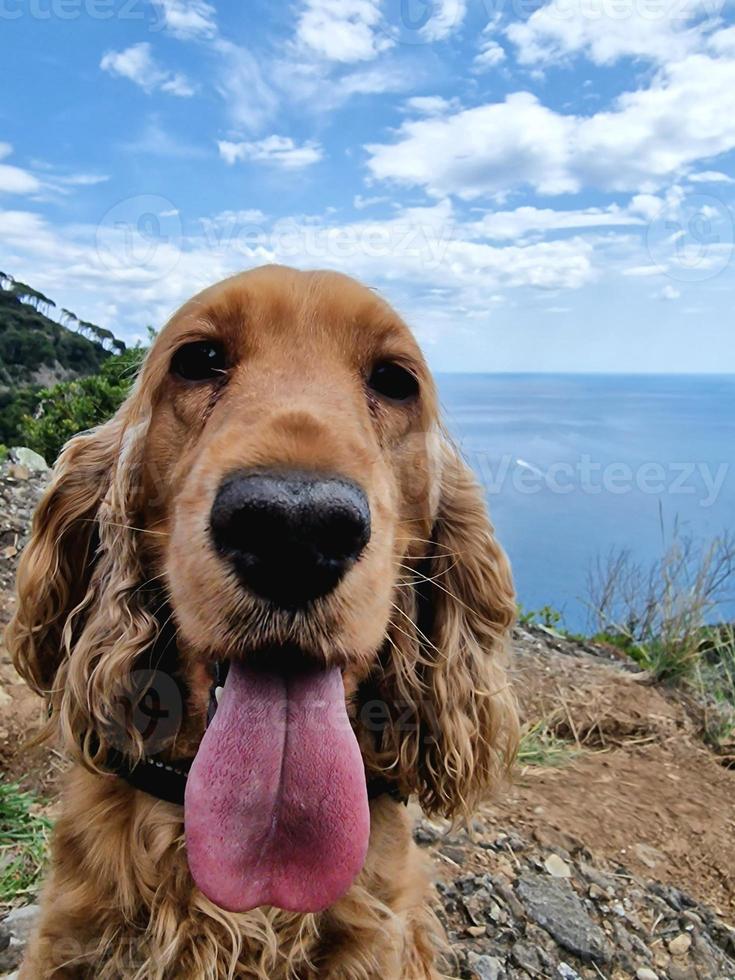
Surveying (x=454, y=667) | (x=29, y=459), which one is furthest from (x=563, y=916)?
(x=29, y=459)

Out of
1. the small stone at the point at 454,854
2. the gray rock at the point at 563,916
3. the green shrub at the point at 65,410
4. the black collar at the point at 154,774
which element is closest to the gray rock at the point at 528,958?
the gray rock at the point at 563,916

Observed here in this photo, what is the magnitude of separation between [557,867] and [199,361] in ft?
8.49

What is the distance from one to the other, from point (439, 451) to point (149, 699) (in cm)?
115

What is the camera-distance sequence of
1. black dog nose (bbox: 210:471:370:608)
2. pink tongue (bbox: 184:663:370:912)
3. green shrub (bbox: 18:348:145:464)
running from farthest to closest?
1. green shrub (bbox: 18:348:145:464)
2. pink tongue (bbox: 184:663:370:912)
3. black dog nose (bbox: 210:471:370:608)

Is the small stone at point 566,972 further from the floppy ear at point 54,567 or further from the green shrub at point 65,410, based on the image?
the green shrub at point 65,410

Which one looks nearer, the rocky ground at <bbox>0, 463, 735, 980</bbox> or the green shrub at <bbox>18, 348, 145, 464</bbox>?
the rocky ground at <bbox>0, 463, 735, 980</bbox>

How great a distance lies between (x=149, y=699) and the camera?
6.25ft

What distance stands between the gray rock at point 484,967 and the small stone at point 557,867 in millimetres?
643

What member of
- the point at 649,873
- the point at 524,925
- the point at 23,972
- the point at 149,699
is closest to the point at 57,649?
the point at 149,699

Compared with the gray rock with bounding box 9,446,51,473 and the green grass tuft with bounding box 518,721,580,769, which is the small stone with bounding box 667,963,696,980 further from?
the gray rock with bounding box 9,446,51,473

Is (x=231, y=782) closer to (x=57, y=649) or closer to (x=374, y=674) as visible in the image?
(x=374, y=674)

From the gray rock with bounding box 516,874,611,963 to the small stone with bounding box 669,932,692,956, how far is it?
34cm

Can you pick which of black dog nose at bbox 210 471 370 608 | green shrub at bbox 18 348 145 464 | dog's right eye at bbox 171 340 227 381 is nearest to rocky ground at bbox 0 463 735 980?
dog's right eye at bbox 171 340 227 381

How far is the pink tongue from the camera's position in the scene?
1535 mm
